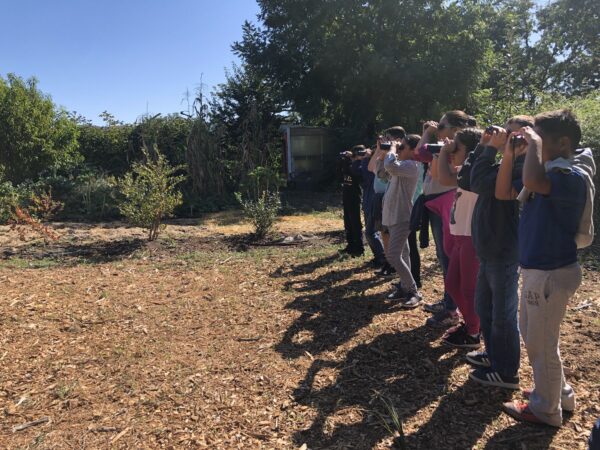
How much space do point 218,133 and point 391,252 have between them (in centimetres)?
1167

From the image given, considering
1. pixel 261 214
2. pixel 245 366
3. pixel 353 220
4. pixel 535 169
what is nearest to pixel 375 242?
pixel 353 220

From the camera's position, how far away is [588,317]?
440 cm

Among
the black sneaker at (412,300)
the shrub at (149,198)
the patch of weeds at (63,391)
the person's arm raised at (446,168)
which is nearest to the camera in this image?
the patch of weeds at (63,391)

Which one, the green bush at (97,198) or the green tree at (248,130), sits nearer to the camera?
the green bush at (97,198)

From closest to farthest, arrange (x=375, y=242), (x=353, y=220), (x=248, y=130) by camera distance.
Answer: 1. (x=375, y=242)
2. (x=353, y=220)
3. (x=248, y=130)

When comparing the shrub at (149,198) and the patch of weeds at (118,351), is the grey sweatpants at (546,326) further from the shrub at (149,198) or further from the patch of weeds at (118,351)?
the shrub at (149,198)

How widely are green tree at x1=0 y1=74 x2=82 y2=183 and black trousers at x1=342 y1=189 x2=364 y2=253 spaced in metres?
10.9

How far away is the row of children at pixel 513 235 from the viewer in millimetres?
2408

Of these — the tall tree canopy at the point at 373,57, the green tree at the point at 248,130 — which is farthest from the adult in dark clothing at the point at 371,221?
the tall tree canopy at the point at 373,57

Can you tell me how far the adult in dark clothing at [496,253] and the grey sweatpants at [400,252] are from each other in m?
1.56

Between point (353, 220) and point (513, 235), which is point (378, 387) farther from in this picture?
point (353, 220)

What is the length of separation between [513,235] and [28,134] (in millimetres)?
14905

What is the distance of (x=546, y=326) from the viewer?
8.27 feet

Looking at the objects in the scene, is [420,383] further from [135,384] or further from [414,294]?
[135,384]
